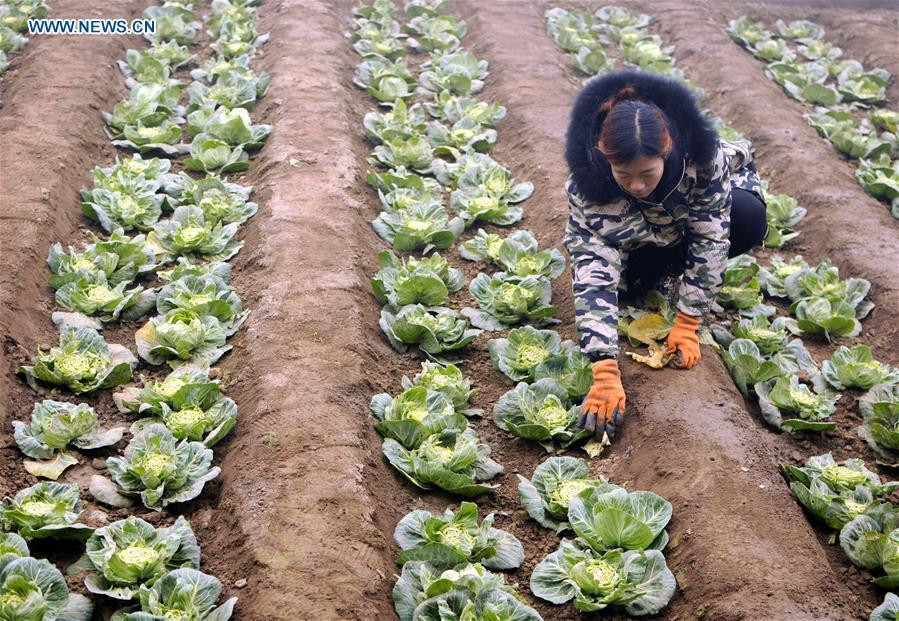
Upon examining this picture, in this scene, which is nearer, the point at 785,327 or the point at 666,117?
the point at 666,117

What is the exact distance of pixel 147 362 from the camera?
16.5ft

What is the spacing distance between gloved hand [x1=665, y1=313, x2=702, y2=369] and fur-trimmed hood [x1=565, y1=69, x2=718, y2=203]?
77 centimetres

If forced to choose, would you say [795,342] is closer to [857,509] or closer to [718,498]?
[857,509]

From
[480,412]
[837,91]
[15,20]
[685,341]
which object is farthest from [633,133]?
[15,20]

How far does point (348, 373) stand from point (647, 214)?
1678 mm

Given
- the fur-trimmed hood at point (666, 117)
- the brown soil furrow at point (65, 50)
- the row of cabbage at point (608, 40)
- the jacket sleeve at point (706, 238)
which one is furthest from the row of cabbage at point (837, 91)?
the brown soil furrow at point (65, 50)

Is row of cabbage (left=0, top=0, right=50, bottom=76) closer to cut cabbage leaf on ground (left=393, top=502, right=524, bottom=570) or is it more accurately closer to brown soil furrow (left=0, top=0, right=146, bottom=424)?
brown soil furrow (left=0, top=0, right=146, bottom=424)

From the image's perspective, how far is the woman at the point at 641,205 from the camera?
13.9 ft

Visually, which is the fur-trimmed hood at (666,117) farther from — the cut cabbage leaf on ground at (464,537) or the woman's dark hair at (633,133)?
the cut cabbage leaf on ground at (464,537)

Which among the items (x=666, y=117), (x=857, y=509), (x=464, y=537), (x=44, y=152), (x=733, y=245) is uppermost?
(x=666, y=117)

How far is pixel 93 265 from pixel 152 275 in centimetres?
38

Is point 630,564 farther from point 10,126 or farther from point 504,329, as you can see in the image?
point 10,126

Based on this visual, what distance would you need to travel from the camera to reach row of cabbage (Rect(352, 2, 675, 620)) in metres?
3.70

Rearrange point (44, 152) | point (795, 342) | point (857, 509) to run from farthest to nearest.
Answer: point (44, 152) → point (795, 342) → point (857, 509)
